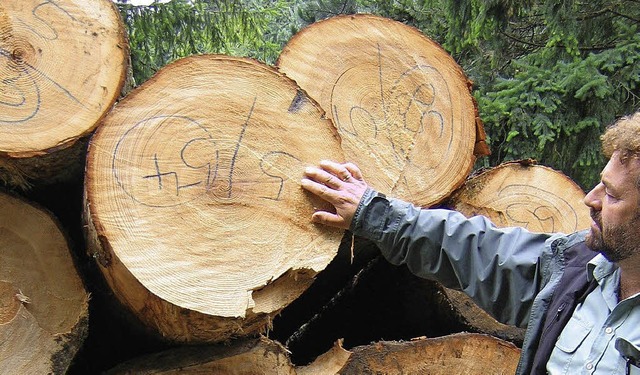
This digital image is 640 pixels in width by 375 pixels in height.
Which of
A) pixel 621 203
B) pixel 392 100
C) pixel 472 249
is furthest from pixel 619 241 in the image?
pixel 392 100

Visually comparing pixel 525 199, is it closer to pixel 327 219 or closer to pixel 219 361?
pixel 327 219

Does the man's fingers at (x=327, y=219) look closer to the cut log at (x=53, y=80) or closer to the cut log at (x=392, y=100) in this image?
the cut log at (x=392, y=100)

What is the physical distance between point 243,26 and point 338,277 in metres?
1.87

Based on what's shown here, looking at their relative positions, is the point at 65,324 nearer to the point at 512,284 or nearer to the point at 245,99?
the point at 245,99

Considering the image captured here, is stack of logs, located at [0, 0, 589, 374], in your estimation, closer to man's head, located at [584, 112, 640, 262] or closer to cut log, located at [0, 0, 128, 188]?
cut log, located at [0, 0, 128, 188]

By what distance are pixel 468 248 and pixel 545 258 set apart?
23 cm

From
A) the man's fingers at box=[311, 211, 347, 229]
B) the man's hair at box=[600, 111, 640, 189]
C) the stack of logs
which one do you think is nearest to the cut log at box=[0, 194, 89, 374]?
the stack of logs

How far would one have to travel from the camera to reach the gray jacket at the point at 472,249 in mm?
2059

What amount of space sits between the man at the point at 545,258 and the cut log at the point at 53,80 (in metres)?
0.71

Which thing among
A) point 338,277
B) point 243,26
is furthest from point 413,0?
point 338,277

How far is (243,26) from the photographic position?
13.2 feet

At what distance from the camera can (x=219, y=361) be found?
6.71 feet

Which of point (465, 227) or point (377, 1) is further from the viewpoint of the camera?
point (377, 1)

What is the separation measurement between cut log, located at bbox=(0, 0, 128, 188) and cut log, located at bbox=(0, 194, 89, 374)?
14 centimetres
